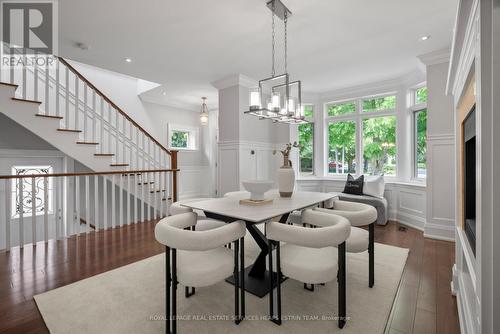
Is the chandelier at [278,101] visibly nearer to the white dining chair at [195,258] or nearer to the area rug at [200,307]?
the white dining chair at [195,258]

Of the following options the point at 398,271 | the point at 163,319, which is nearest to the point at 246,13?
the point at 163,319

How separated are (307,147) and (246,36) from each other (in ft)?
10.7

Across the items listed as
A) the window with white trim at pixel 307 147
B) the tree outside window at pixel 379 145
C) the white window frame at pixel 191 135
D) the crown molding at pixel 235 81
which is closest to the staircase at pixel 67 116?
the white window frame at pixel 191 135

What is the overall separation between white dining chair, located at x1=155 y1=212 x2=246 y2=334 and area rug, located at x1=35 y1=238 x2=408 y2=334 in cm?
15

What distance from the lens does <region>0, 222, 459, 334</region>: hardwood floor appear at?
1.68 metres

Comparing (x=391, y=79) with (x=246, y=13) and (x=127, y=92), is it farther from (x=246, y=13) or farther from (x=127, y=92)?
(x=127, y=92)

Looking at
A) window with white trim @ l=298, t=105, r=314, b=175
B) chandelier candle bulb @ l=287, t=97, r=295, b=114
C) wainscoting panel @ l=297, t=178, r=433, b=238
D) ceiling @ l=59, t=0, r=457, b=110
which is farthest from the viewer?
window with white trim @ l=298, t=105, r=314, b=175

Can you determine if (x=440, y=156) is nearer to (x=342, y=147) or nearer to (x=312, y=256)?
(x=342, y=147)

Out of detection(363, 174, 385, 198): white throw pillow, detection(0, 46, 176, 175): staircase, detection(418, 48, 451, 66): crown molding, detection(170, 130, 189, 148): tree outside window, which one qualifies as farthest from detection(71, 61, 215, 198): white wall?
detection(418, 48, 451, 66): crown molding

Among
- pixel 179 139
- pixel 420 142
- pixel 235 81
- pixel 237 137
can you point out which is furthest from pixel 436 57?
pixel 179 139

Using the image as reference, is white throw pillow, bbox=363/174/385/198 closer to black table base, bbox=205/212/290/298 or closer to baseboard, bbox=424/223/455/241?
baseboard, bbox=424/223/455/241

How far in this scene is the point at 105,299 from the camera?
191cm

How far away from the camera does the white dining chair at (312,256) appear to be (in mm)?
1460

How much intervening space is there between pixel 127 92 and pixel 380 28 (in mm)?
5307
